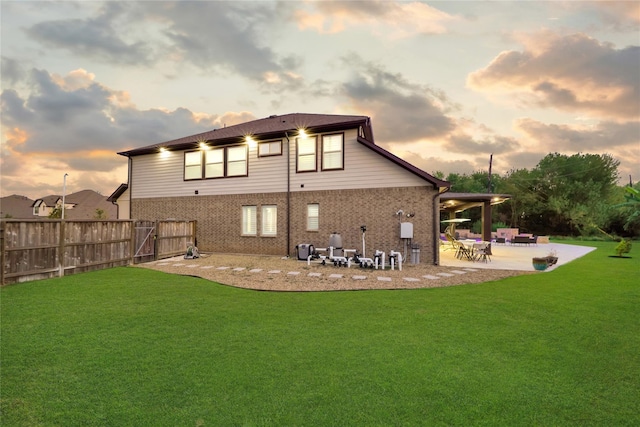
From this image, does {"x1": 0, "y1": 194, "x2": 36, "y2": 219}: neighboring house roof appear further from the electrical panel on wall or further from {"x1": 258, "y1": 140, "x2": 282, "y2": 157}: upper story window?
the electrical panel on wall

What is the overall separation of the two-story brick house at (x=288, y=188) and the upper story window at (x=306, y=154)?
5cm

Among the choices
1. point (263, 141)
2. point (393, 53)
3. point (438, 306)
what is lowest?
point (438, 306)

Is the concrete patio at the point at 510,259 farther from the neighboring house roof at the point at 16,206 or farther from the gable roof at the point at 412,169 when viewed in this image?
the neighboring house roof at the point at 16,206

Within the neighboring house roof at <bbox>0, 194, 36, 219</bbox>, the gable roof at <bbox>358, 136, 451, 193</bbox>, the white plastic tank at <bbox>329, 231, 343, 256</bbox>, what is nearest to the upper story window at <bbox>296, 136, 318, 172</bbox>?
the gable roof at <bbox>358, 136, 451, 193</bbox>

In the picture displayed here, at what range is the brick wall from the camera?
13172 millimetres

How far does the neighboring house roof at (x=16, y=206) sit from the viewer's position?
70500 millimetres

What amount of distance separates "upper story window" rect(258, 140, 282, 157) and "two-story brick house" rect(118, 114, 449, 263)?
0.18 feet

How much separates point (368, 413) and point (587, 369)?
296cm

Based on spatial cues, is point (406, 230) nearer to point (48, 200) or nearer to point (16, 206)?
point (48, 200)

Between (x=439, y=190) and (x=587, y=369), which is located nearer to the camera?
(x=587, y=369)

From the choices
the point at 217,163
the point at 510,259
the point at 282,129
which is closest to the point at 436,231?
the point at 510,259

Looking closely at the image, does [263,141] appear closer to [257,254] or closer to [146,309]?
[257,254]

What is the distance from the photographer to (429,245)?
42.4 ft

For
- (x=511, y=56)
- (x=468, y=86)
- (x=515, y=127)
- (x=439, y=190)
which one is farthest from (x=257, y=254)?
(x=515, y=127)
